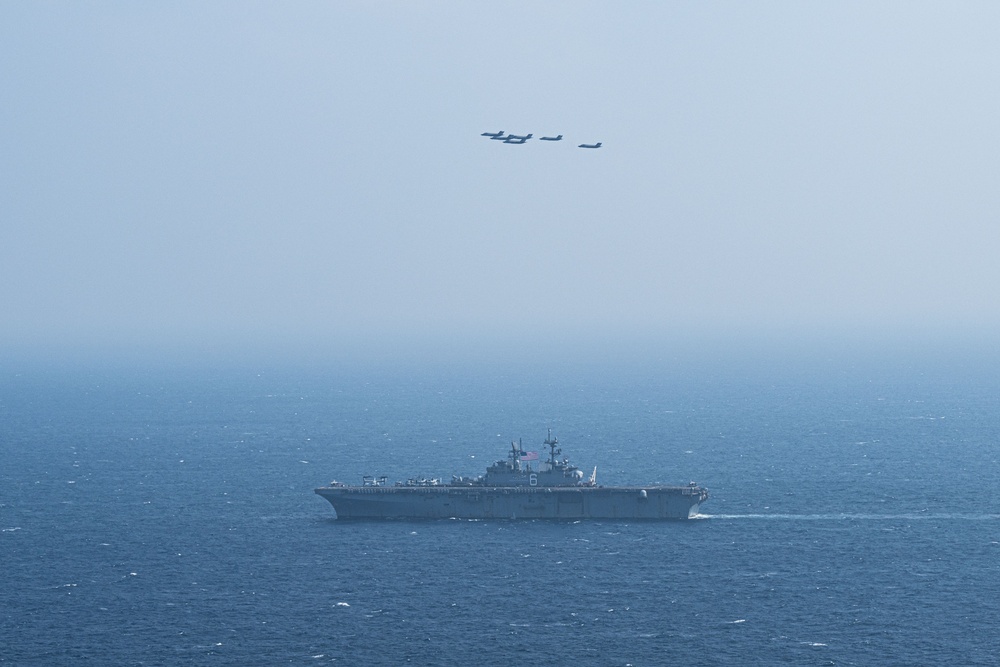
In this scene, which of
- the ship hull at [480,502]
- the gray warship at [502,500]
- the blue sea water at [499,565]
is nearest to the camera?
the blue sea water at [499,565]

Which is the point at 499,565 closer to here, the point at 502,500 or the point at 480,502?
the point at 480,502

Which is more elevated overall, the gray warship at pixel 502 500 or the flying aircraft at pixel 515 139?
the flying aircraft at pixel 515 139

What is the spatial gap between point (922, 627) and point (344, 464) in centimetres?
8045

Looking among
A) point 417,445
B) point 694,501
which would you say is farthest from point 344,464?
point 694,501

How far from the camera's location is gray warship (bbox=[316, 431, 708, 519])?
108 meters

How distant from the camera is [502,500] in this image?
110 meters

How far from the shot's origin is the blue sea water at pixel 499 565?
7119 cm

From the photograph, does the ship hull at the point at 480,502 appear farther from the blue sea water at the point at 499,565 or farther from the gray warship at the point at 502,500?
the blue sea water at the point at 499,565

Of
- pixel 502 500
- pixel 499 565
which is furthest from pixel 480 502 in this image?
pixel 499 565

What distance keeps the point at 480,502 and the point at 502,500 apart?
1979 mm

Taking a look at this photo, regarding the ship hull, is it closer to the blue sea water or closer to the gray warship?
the gray warship

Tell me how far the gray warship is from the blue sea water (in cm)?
191

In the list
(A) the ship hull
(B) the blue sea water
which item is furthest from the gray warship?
(B) the blue sea water

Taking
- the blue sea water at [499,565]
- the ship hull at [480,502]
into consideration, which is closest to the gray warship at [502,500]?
the ship hull at [480,502]
